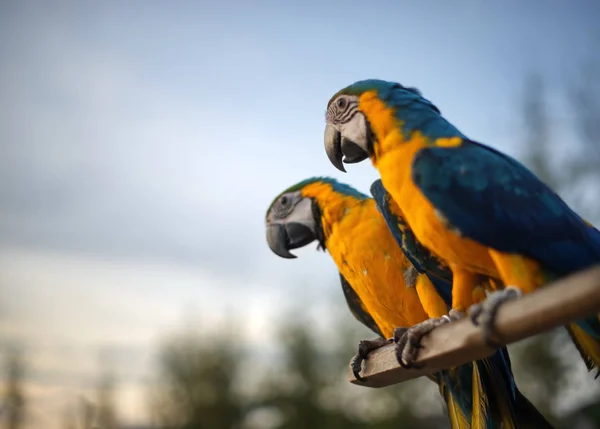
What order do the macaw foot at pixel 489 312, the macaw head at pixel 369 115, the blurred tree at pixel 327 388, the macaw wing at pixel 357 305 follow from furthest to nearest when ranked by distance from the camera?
1. the blurred tree at pixel 327 388
2. the macaw wing at pixel 357 305
3. the macaw head at pixel 369 115
4. the macaw foot at pixel 489 312

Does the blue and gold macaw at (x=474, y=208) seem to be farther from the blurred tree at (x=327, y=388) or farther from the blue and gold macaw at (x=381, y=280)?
the blurred tree at (x=327, y=388)

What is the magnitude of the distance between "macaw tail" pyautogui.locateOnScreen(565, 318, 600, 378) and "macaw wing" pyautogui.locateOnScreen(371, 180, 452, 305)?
17.2 inches

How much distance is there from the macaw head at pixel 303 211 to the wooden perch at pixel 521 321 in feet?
2.80

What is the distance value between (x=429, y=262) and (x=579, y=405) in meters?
5.42

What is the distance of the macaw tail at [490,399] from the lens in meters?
1.79

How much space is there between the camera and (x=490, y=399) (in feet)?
6.14

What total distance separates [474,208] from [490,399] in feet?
2.67

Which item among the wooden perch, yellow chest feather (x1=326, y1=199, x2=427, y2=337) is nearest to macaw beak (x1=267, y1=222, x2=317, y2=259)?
yellow chest feather (x1=326, y1=199, x2=427, y2=337)

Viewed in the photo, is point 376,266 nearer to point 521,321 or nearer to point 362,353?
point 362,353

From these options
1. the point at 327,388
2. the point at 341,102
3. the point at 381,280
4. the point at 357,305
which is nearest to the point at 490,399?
the point at 381,280

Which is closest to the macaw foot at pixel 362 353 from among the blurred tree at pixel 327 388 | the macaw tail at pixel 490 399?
the macaw tail at pixel 490 399

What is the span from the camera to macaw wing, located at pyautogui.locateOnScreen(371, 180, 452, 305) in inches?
72.6

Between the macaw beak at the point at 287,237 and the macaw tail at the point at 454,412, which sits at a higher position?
the macaw beak at the point at 287,237

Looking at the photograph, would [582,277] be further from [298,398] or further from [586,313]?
[298,398]
